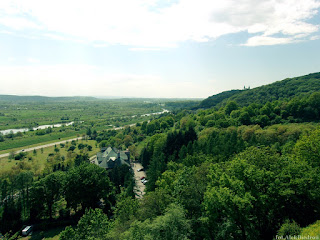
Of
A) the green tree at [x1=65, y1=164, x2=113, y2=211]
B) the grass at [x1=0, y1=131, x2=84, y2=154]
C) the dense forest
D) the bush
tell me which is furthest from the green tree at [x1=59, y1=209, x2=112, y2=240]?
the grass at [x1=0, y1=131, x2=84, y2=154]

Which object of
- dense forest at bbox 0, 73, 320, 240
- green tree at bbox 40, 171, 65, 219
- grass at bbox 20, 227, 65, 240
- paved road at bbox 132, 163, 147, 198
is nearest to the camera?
dense forest at bbox 0, 73, 320, 240

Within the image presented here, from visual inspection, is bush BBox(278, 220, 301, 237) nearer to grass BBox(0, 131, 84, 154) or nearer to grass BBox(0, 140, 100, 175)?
grass BBox(0, 140, 100, 175)

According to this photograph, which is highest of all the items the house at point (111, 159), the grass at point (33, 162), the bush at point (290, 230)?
the bush at point (290, 230)

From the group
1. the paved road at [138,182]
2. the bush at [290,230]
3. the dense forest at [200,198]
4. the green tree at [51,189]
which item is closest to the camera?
the bush at [290,230]

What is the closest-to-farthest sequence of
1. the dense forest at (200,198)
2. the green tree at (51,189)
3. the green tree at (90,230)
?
the dense forest at (200,198) < the green tree at (90,230) < the green tree at (51,189)

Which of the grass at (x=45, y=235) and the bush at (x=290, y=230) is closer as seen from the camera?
the bush at (x=290, y=230)

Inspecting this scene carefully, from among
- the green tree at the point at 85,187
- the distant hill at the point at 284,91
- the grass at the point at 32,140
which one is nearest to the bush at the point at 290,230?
the green tree at the point at 85,187

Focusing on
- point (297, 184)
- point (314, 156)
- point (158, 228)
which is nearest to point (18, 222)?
point (158, 228)

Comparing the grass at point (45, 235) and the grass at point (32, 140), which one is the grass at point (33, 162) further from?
the grass at point (45, 235)

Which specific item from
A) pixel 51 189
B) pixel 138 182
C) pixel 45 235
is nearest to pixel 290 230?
pixel 45 235

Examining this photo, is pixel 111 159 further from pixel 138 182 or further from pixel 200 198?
pixel 200 198

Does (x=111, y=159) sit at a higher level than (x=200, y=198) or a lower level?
lower

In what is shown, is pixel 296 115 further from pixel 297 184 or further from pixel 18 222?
pixel 18 222
